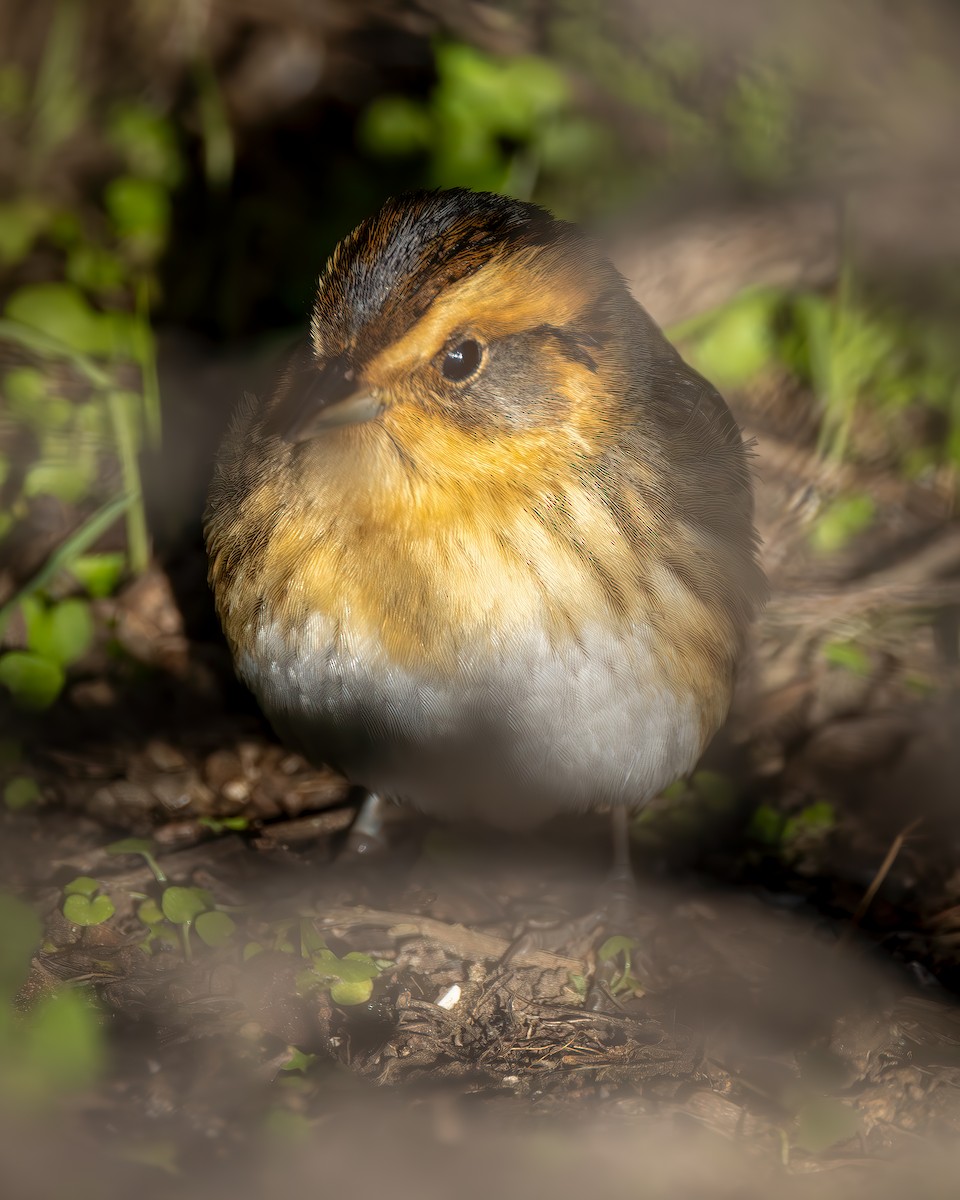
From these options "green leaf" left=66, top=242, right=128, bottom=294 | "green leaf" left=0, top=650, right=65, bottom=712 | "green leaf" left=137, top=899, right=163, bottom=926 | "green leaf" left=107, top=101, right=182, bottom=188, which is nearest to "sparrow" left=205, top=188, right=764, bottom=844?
"green leaf" left=137, top=899, right=163, bottom=926

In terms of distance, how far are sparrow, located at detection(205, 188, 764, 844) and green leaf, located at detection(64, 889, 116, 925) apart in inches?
31.8

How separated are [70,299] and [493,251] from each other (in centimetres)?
Result: 254

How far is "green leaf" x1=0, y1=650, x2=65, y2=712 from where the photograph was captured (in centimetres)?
398

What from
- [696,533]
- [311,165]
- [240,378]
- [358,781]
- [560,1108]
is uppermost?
[311,165]

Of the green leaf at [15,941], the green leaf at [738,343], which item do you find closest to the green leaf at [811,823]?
the green leaf at [738,343]

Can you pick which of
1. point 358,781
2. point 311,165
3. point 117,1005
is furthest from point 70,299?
point 117,1005

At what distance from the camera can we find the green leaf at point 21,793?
3.75 meters

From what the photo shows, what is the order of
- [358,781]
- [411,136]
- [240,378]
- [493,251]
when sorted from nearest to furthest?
1. [493,251]
2. [358,781]
3. [240,378]
4. [411,136]

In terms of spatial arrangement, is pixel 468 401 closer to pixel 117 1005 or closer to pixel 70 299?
pixel 117 1005

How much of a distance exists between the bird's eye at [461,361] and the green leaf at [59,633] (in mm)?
1918

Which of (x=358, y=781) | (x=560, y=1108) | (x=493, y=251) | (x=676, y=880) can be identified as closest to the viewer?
(x=493, y=251)

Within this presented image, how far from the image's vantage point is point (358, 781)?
345 centimetres

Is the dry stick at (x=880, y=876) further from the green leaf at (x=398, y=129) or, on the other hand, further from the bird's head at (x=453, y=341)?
the green leaf at (x=398, y=129)

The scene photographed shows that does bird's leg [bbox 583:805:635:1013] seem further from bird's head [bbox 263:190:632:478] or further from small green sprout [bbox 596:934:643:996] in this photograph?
bird's head [bbox 263:190:632:478]
